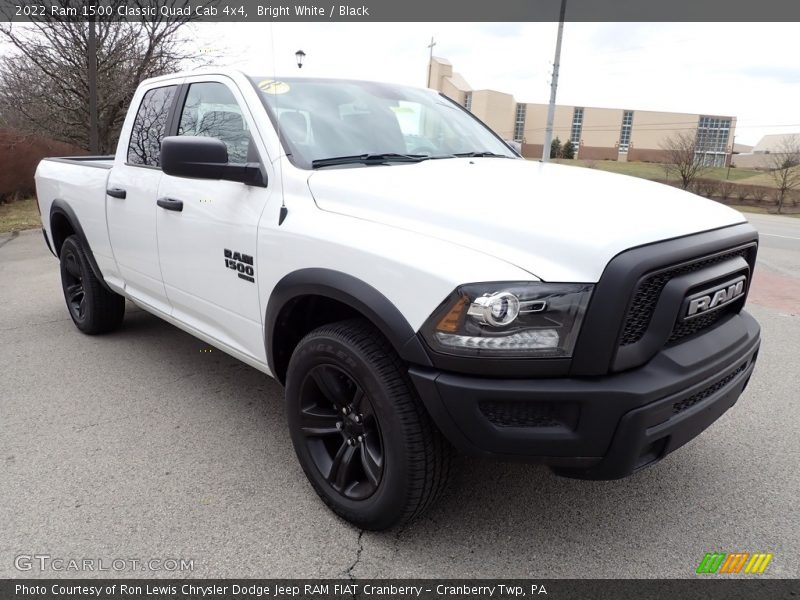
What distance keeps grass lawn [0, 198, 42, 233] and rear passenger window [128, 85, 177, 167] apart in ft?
30.4

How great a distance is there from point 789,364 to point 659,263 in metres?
3.40

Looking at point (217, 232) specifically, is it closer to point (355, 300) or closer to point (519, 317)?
point (355, 300)

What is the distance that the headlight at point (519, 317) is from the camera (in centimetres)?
189

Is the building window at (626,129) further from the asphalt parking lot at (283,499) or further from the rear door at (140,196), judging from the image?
the rear door at (140,196)

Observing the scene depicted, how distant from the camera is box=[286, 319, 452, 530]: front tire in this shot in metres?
2.17

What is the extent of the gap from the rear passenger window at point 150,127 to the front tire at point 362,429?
199 cm

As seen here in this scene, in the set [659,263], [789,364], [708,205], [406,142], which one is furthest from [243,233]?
[789,364]

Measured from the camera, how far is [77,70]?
1320cm

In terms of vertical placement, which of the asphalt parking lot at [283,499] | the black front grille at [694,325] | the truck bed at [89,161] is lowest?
the asphalt parking lot at [283,499]

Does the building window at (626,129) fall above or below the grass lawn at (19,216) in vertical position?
above

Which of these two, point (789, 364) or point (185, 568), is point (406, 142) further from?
point (789, 364)

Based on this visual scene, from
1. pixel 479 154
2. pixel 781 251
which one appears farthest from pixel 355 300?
pixel 781 251

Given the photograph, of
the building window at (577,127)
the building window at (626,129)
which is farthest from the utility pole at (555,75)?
the building window at (626,129)

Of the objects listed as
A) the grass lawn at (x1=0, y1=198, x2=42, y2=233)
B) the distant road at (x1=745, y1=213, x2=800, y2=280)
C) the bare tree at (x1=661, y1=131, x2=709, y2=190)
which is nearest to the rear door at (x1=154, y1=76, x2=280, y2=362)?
the distant road at (x1=745, y1=213, x2=800, y2=280)
